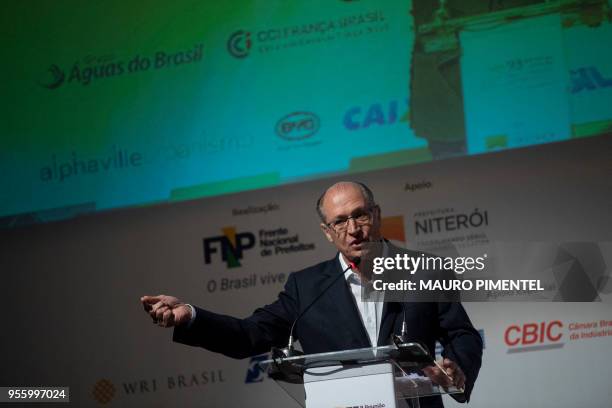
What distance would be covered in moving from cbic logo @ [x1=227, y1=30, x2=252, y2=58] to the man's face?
278 cm

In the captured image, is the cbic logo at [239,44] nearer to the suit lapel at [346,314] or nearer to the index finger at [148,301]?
the suit lapel at [346,314]

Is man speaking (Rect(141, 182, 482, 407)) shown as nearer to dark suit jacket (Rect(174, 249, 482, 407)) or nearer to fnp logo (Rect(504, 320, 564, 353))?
dark suit jacket (Rect(174, 249, 482, 407))

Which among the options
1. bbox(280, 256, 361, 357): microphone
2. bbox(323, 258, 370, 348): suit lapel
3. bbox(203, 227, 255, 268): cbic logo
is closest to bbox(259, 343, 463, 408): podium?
bbox(280, 256, 361, 357): microphone

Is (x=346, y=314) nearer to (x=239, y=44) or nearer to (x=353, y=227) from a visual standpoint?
(x=353, y=227)

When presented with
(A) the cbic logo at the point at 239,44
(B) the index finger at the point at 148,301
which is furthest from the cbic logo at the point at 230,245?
(B) the index finger at the point at 148,301

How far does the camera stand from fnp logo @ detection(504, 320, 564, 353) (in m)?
5.44

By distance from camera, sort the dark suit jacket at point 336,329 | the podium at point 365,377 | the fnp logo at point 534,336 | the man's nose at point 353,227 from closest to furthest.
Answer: the podium at point 365,377 → the dark suit jacket at point 336,329 → the man's nose at point 353,227 → the fnp logo at point 534,336

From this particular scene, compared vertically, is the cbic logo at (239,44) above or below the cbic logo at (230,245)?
above

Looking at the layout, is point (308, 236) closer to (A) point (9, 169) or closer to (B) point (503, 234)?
(B) point (503, 234)

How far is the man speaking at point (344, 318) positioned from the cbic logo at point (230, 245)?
260 centimetres

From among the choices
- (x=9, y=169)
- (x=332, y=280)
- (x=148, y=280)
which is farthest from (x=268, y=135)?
(x=332, y=280)

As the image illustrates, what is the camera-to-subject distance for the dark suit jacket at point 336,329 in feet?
9.98

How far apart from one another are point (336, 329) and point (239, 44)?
124 inches

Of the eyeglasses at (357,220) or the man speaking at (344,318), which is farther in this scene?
the eyeglasses at (357,220)
